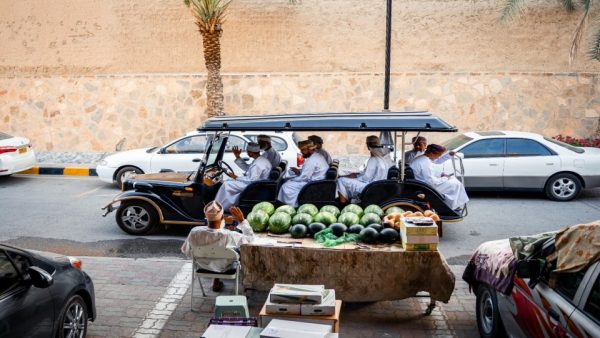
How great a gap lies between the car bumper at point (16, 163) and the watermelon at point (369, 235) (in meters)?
11.1

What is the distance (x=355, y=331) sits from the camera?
6.51 meters

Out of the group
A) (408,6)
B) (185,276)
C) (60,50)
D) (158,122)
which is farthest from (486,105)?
(60,50)

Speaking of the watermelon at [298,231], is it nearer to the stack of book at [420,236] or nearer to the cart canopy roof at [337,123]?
the stack of book at [420,236]

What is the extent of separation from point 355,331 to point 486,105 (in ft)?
41.6

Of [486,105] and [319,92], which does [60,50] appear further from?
[486,105]

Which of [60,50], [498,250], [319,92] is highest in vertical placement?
[60,50]

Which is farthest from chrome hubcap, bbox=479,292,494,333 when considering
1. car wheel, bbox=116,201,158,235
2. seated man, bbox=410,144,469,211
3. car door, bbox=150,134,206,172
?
car door, bbox=150,134,206,172

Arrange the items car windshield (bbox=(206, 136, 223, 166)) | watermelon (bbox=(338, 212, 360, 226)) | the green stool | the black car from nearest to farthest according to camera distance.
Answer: the black car → the green stool → watermelon (bbox=(338, 212, 360, 226)) → car windshield (bbox=(206, 136, 223, 166))

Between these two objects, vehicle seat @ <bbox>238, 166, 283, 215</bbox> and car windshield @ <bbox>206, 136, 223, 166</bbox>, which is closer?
vehicle seat @ <bbox>238, 166, 283, 215</bbox>

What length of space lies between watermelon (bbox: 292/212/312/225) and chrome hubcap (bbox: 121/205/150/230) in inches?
140

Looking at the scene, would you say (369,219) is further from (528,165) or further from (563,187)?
(563,187)

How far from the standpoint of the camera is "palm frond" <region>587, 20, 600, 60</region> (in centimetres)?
1594

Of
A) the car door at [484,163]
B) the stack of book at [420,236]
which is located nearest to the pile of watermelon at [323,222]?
the stack of book at [420,236]

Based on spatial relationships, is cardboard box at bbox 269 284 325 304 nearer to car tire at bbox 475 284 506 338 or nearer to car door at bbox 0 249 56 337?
car tire at bbox 475 284 506 338
